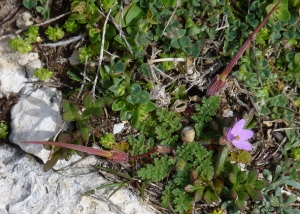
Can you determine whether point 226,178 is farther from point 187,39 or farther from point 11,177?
point 11,177

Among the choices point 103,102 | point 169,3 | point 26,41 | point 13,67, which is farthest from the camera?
point 13,67

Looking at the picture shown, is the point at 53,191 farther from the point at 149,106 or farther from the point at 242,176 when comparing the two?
the point at 242,176

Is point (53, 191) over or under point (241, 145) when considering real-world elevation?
under

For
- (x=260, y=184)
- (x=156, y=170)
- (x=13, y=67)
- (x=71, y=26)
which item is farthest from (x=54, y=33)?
(x=260, y=184)

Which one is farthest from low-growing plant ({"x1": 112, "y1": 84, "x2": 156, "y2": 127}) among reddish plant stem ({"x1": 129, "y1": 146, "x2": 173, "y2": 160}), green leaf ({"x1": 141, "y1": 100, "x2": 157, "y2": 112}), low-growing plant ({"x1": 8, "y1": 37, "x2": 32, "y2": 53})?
low-growing plant ({"x1": 8, "y1": 37, "x2": 32, "y2": 53})

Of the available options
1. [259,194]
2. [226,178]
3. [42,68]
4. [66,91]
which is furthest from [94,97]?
[259,194]

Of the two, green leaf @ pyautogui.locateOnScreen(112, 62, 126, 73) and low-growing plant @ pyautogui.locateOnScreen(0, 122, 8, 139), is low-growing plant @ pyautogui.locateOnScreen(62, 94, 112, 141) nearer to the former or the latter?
green leaf @ pyautogui.locateOnScreen(112, 62, 126, 73)

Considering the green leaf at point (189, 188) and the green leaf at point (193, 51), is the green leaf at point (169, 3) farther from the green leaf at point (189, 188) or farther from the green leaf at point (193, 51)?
the green leaf at point (189, 188)
